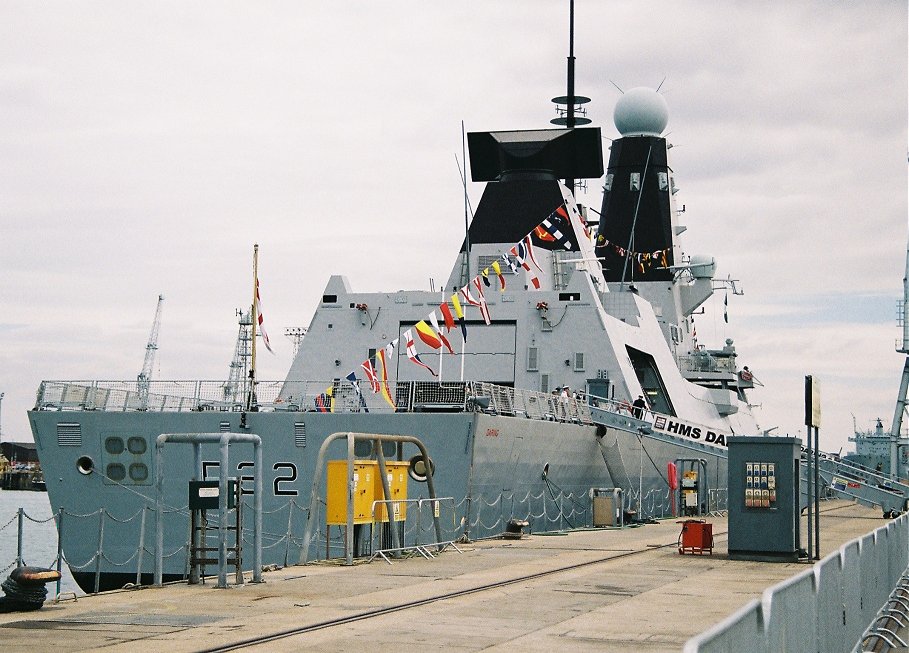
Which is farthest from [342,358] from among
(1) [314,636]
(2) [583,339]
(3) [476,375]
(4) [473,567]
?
(1) [314,636]

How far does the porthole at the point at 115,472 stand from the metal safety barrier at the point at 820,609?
537 inches

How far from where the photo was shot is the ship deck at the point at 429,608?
9148mm

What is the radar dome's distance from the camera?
147ft

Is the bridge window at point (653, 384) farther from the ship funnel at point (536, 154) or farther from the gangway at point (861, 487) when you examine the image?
the ship funnel at point (536, 154)

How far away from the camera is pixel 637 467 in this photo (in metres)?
30.7

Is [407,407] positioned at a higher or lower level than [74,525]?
higher

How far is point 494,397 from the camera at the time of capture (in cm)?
2277

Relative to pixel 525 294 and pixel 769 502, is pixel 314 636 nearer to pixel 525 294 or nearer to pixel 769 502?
pixel 769 502

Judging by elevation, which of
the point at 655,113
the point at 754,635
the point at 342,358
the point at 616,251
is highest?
the point at 655,113

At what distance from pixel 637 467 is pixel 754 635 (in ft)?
84.0

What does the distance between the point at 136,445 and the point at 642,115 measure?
2890cm

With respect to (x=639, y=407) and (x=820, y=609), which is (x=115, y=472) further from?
(x=820, y=609)

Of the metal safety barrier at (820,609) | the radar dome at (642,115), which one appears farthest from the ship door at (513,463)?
the radar dome at (642,115)

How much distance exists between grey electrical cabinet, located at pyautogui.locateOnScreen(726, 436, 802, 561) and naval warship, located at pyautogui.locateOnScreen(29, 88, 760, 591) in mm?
4446
